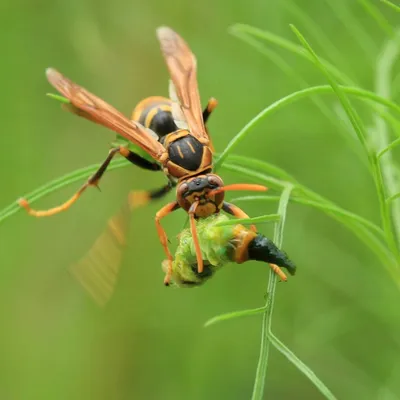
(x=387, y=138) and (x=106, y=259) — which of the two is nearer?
(x=106, y=259)

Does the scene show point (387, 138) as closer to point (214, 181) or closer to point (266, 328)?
point (214, 181)

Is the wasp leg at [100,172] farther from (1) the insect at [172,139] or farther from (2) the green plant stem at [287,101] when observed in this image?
(2) the green plant stem at [287,101]

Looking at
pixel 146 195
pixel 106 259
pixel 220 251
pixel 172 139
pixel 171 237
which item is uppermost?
pixel 172 139

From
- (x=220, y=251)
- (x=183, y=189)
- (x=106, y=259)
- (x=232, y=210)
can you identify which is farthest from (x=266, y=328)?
(x=106, y=259)

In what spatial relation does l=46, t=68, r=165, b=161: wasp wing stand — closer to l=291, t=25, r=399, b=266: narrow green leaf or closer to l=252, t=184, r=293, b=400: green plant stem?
l=252, t=184, r=293, b=400: green plant stem

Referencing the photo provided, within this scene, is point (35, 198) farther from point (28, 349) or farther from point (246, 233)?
point (28, 349)

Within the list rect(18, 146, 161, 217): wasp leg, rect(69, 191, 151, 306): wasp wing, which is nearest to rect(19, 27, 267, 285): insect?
rect(18, 146, 161, 217): wasp leg

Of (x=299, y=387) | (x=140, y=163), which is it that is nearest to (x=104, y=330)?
(x=299, y=387)
